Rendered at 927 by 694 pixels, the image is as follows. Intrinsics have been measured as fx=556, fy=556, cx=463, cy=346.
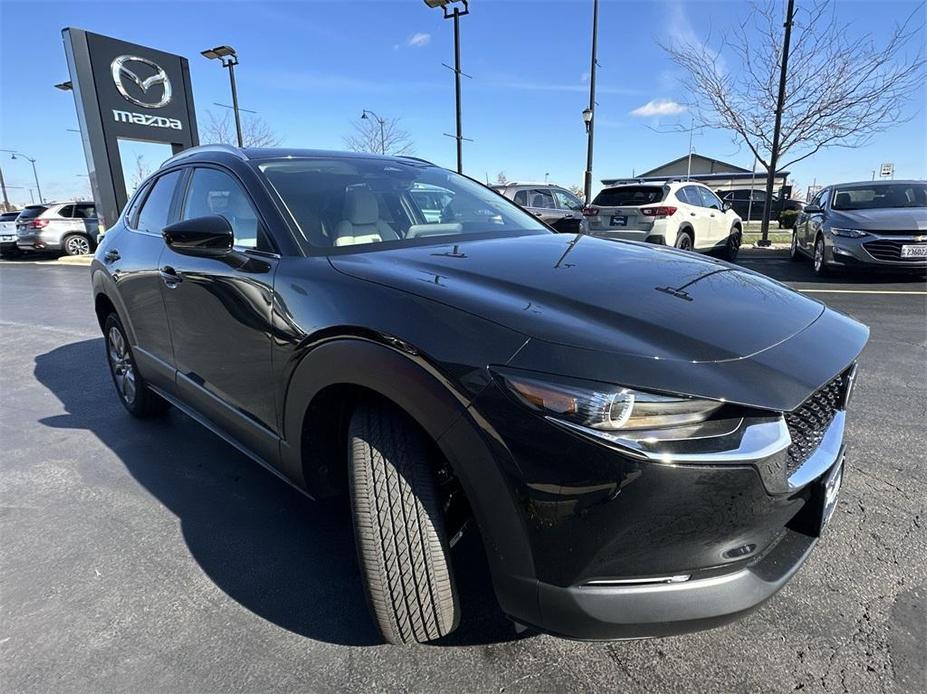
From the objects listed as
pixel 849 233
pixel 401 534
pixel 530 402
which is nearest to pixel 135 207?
pixel 401 534

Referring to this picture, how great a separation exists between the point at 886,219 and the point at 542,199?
6.06 metres

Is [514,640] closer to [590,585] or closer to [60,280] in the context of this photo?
[590,585]

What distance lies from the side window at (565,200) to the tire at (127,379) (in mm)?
9902

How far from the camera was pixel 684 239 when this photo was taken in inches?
374

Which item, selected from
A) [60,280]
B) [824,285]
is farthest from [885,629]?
[60,280]

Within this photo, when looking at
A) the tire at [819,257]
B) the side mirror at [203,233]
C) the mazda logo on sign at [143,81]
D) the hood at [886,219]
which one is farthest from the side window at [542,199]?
the mazda logo on sign at [143,81]

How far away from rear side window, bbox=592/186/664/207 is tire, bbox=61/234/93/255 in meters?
17.0

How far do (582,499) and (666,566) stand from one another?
0.27 metres

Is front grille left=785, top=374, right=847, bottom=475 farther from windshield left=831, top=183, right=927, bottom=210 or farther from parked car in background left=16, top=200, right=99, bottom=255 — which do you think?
parked car in background left=16, top=200, right=99, bottom=255

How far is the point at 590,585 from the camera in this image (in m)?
1.33

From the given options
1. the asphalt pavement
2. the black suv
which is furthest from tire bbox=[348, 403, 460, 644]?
the asphalt pavement

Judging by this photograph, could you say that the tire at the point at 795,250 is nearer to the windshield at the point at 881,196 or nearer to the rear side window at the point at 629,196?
the windshield at the point at 881,196

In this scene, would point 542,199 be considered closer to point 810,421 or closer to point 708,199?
point 708,199

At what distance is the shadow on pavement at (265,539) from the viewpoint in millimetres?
1927
